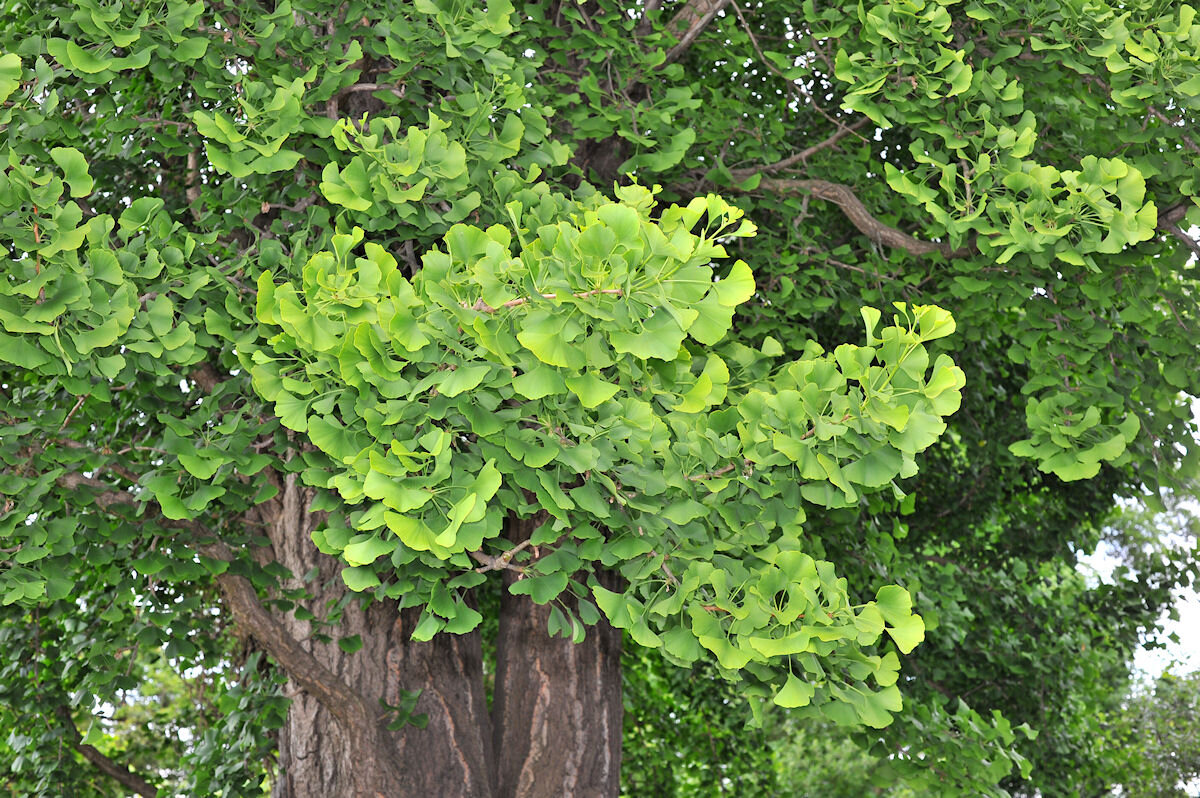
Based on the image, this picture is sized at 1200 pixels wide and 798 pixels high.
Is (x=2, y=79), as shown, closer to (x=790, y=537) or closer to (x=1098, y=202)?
(x=790, y=537)

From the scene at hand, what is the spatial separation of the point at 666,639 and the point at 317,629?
180 centimetres

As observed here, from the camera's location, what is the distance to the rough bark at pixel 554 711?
4.55 meters

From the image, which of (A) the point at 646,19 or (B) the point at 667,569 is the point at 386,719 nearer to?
(B) the point at 667,569

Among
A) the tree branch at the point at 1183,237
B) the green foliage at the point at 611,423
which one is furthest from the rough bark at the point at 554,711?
the tree branch at the point at 1183,237

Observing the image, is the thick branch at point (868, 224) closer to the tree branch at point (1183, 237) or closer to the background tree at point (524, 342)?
the background tree at point (524, 342)

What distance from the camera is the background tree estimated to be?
2.64 m

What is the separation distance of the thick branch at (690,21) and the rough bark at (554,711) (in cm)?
230

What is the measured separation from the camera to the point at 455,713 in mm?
4516

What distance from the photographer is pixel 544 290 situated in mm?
2244

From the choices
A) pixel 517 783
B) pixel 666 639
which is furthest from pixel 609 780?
pixel 666 639

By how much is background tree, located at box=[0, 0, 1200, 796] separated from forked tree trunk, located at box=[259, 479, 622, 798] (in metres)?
0.02

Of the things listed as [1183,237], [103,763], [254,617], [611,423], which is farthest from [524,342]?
[103,763]

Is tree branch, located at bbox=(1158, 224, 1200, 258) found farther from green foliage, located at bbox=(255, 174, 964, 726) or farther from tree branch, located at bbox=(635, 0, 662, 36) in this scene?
tree branch, located at bbox=(635, 0, 662, 36)

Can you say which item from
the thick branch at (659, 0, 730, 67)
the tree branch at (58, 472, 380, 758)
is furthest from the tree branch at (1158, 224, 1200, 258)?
the tree branch at (58, 472, 380, 758)
